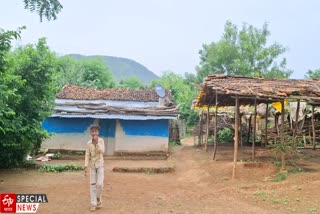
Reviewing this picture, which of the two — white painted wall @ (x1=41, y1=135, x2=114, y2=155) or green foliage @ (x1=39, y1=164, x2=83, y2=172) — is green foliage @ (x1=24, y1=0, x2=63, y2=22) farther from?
white painted wall @ (x1=41, y1=135, x2=114, y2=155)

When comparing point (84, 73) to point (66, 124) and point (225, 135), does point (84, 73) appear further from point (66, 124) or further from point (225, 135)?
point (66, 124)

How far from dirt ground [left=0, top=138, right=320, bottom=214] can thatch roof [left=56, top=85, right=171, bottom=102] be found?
5636 mm

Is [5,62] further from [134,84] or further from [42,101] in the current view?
[134,84]

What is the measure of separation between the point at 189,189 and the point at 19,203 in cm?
483

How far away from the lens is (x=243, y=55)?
3591 centimetres

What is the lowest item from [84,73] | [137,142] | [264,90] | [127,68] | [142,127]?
[137,142]

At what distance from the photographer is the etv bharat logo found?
6.35m

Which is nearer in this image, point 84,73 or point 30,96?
point 30,96

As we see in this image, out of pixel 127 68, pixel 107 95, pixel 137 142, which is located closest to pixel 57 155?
pixel 137 142

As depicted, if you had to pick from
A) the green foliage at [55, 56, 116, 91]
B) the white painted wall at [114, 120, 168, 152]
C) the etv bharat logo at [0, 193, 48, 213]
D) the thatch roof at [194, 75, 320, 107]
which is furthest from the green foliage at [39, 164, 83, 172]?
the green foliage at [55, 56, 116, 91]

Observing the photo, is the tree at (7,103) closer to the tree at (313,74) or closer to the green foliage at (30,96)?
the green foliage at (30,96)

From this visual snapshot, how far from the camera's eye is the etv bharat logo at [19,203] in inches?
250

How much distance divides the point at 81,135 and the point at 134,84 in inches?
819

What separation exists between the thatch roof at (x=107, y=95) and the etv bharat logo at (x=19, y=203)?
11.7m
